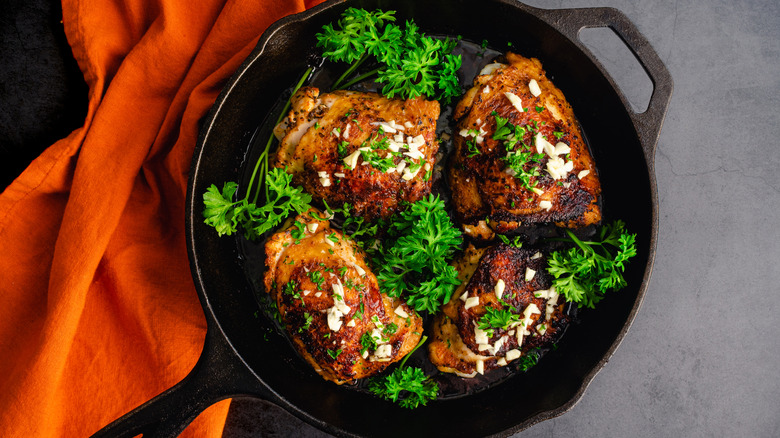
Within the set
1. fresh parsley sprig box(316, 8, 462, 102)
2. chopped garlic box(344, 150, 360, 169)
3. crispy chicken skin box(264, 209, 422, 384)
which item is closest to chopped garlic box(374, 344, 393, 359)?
Result: crispy chicken skin box(264, 209, 422, 384)

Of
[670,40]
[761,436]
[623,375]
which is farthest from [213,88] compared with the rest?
[761,436]

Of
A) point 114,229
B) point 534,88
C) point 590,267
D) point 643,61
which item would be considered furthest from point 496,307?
point 114,229

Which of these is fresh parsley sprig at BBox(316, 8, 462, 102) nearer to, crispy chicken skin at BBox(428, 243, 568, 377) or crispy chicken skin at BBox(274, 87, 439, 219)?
crispy chicken skin at BBox(274, 87, 439, 219)

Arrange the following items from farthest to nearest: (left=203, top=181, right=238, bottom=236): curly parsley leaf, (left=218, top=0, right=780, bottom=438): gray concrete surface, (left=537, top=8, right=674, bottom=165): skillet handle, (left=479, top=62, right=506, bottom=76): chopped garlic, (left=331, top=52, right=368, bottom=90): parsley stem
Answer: (left=218, top=0, right=780, bottom=438): gray concrete surface, (left=331, top=52, right=368, bottom=90): parsley stem, (left=479, top=62, right=506, bottom=76): chopped garlic, (left=203, top=181, right=238, bottom=236): curly parsley leaf, (left=537, top=8, right=674, bottom=165): skillet handle

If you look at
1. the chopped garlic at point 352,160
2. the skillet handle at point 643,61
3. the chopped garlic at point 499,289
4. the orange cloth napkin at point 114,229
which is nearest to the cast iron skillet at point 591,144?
the skillet handle at point 643,61

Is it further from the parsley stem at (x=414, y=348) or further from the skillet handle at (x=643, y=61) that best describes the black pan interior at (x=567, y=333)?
the parsley stem at (x=414, y=348)
